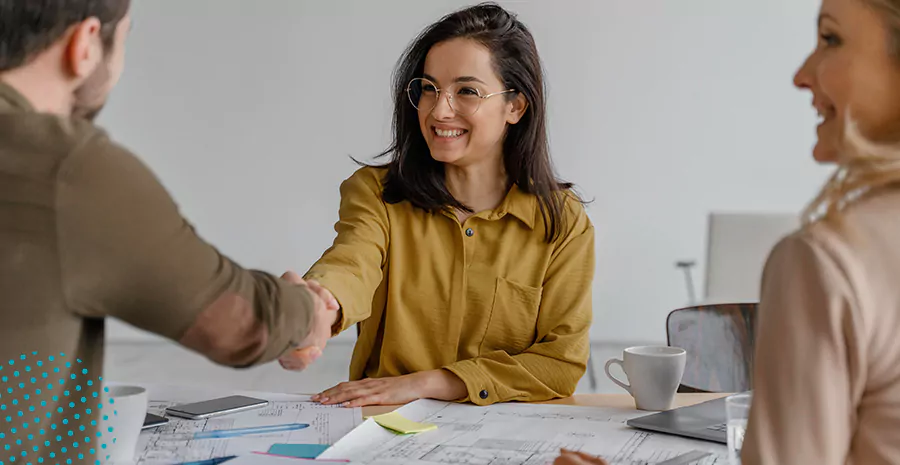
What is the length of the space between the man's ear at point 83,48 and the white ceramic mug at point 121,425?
0.47 meters

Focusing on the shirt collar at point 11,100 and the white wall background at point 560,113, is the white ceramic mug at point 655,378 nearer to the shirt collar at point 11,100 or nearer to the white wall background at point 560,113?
the shirt collar at point 11,100

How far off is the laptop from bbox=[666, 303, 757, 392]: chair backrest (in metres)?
0.44

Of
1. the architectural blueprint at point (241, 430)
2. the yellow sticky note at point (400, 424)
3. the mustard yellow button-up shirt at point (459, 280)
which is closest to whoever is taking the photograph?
the architectural blueprint at point (241, 430)

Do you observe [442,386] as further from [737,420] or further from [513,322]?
[737,420]

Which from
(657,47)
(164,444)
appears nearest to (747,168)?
(657,47)

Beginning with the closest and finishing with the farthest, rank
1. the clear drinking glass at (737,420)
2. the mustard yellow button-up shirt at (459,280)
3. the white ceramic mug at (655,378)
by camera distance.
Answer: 1. the clear drinking glass at (737,420)
2. the white ceramic mug at (655,378)
3. the mustard yellow button-up shirt at (459,280)

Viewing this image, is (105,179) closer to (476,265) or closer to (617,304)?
(476,265)

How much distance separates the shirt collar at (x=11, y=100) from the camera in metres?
0.91

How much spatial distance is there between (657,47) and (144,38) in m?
2.85

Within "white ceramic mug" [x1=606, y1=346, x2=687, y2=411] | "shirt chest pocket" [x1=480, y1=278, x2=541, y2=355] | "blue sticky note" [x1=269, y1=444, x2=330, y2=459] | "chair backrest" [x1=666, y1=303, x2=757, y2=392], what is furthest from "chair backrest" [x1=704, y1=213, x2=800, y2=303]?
"blue sticky note" [x1=269, y1=444, x2=330, y2=459]

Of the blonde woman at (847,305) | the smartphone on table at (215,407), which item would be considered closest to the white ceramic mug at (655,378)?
the smartphone on table at (215,407)

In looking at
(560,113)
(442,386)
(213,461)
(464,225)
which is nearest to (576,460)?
(213,461)

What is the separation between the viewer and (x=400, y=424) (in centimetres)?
150

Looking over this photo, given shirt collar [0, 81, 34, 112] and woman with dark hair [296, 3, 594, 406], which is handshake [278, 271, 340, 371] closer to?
woman with dark hair [296, 3, 594, 406]
